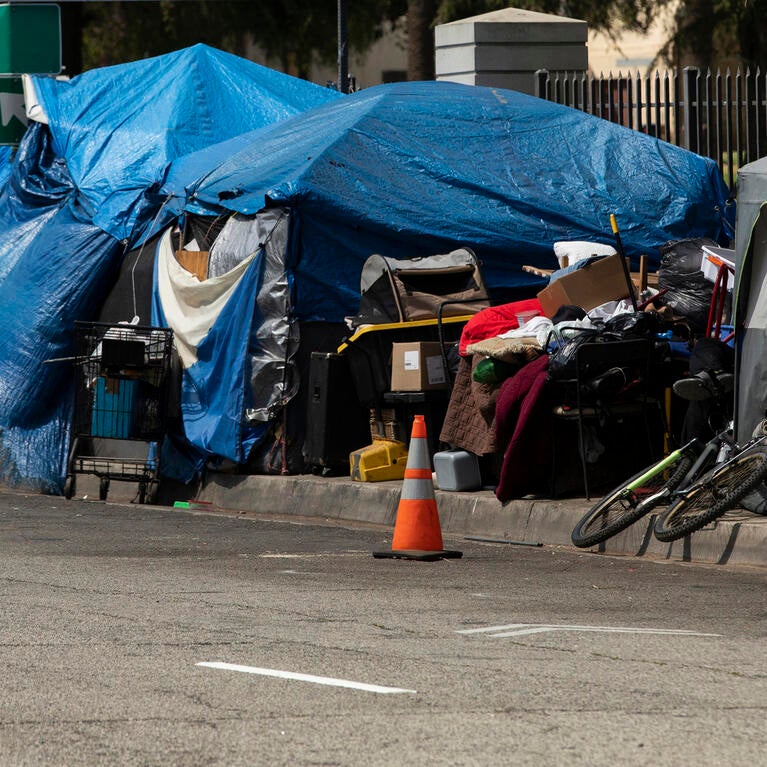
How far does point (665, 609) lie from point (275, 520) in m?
5.41

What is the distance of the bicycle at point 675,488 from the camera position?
34.1ft

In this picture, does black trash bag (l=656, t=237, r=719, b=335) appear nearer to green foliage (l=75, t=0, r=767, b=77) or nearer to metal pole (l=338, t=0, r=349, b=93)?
metal pole (l=338, t=0, r=349, b=93)

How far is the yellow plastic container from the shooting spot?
1368 cm

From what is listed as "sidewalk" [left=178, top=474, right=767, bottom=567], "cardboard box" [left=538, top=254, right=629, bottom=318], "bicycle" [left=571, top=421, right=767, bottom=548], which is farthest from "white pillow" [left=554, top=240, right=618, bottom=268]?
"bicycle" [left=571, top=421, right=767, bottom=548]

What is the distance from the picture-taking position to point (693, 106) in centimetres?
1848

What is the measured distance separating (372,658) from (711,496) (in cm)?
402

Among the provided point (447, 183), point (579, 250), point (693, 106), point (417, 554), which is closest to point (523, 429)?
point (417, 554)

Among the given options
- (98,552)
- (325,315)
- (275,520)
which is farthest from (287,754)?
(325,315)

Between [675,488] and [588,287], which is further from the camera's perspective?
[588,287]

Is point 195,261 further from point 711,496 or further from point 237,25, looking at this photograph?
point 237,25

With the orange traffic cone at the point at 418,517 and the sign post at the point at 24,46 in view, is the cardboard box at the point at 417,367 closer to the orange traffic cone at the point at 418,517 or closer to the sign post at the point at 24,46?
the orange traffic cone at the point at 418,517

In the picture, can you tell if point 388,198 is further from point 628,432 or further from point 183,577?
point 183,577

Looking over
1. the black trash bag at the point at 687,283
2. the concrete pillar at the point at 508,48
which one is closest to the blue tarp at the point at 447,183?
the black trash bag at the point at 687,283

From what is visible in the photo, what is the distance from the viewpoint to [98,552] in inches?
438
